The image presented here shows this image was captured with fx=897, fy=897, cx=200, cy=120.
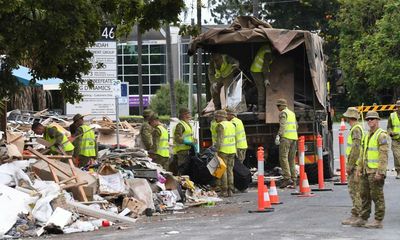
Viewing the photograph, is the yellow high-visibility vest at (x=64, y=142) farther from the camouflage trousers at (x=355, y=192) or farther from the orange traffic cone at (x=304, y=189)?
the camouflage trousers at (x=355, y=192)

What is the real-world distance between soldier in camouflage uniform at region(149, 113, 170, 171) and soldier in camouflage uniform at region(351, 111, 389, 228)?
7.00 metres

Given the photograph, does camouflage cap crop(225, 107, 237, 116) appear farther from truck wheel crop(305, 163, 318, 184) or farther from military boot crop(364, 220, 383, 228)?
military boot crop(364, 220, 383, 228)

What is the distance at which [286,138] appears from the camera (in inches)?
737

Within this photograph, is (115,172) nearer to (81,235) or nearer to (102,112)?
(81,235)

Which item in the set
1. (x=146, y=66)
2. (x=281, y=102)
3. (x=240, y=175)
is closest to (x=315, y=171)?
(x=240, y=175)

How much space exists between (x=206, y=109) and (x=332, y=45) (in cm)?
5309

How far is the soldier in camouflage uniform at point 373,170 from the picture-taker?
40.4ft

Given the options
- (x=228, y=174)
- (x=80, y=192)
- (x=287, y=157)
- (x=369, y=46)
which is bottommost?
(x=80, y=192)

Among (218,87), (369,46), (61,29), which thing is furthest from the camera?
(369,46)

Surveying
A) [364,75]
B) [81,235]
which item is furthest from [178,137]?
[364,75]

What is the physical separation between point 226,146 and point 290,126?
154 centimetres

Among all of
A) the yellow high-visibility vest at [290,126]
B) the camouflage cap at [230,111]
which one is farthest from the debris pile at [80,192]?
the yellow high-visibility vest at [290,126]

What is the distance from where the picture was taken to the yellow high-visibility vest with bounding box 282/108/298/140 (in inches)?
730

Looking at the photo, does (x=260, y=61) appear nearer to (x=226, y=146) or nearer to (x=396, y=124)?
(x=226, y=146)
